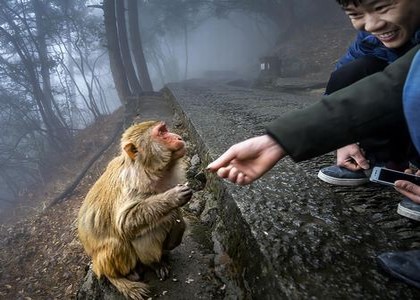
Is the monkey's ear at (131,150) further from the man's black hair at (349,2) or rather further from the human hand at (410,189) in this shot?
the human hand at (410,189)

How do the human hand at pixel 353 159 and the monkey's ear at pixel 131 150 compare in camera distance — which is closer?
the monkey's ear at pixel 131 150

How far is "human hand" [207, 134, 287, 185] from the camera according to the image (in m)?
1.38

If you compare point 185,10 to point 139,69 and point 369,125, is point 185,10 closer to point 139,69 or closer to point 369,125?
point 139,69

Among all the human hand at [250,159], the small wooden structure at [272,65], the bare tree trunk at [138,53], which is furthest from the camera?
the bare tree trunk at [138,53]

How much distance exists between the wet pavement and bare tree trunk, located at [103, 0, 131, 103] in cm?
1284

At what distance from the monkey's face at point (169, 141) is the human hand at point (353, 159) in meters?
1.25

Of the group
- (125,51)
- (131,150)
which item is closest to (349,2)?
(131,150)

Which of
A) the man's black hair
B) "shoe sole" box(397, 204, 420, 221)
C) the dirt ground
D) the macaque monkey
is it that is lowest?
the dirt ground

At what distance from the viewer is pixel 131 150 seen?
7.37 feet

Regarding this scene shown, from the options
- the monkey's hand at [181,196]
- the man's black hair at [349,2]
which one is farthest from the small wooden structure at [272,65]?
the monkey's hand at [181,196]

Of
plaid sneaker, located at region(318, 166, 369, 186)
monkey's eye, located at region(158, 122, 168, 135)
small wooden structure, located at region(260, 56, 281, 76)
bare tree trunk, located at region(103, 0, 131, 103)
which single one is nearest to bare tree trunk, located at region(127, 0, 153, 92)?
bare tree trunk, located at region(103, 0, 131, 103)

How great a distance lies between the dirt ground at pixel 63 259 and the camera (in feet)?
6.91

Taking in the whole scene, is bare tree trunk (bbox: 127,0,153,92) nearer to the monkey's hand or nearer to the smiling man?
the smiling man

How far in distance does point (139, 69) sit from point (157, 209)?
16.2 meters
